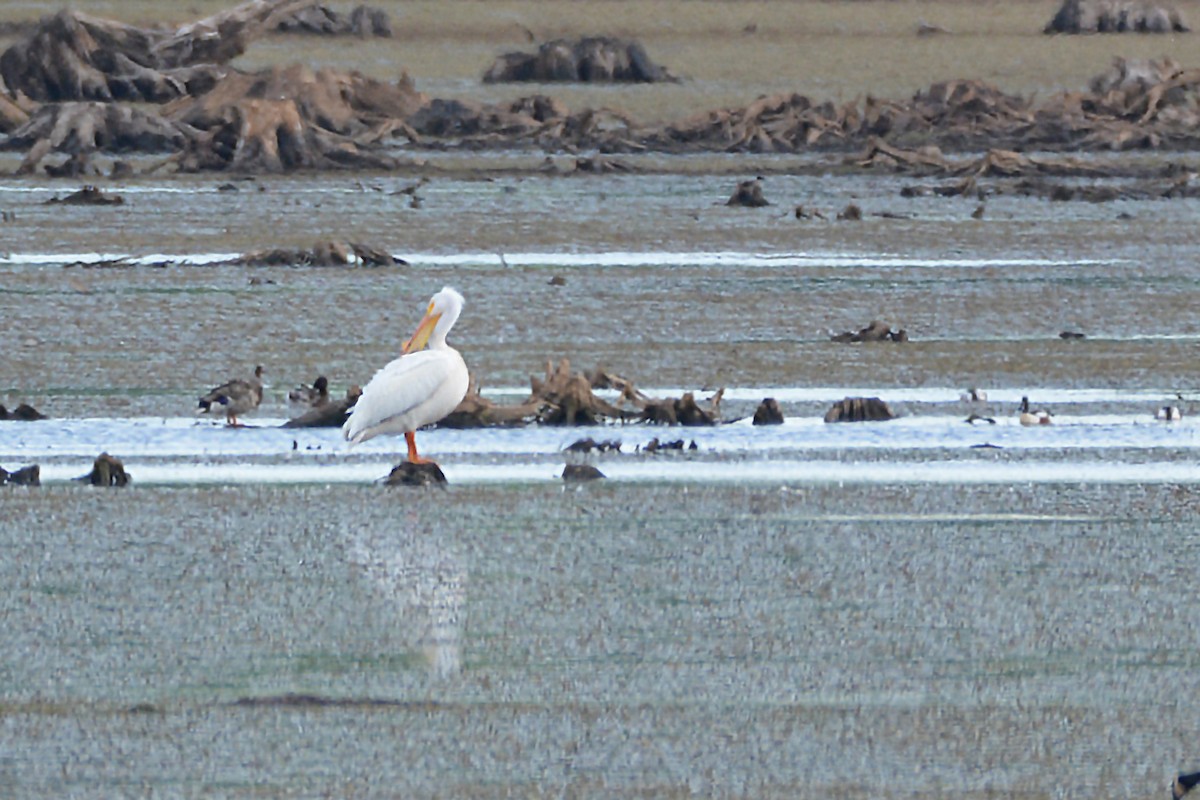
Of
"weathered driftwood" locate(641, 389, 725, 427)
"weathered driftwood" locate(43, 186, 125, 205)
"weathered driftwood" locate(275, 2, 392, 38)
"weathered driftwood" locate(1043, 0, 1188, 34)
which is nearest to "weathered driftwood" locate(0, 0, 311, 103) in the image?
"weathered driftwood" locate(275, 2, 392, 38)

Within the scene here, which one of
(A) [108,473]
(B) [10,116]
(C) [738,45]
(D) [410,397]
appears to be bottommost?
(C) [738,45]

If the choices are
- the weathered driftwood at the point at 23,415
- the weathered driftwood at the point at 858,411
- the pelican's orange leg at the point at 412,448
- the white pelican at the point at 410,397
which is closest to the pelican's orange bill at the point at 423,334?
the white pelican at the point at 410,397

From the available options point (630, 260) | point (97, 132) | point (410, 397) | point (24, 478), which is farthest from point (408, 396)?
point (97, 132)

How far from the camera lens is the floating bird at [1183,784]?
4.70 m

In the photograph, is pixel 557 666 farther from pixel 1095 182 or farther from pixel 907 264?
pixel 1095 182

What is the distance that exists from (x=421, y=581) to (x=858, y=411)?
2.78m

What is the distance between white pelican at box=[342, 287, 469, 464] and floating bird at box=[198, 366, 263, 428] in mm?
790

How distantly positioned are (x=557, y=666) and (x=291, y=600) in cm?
86

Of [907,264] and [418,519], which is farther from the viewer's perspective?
[907,264]

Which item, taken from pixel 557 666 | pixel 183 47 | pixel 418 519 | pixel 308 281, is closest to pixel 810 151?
pixel 183 47

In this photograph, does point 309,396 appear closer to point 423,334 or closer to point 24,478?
point 423,334

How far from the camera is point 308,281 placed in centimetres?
1317

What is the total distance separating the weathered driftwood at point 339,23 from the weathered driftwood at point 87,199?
594 inches

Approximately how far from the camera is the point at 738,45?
32500 mm
